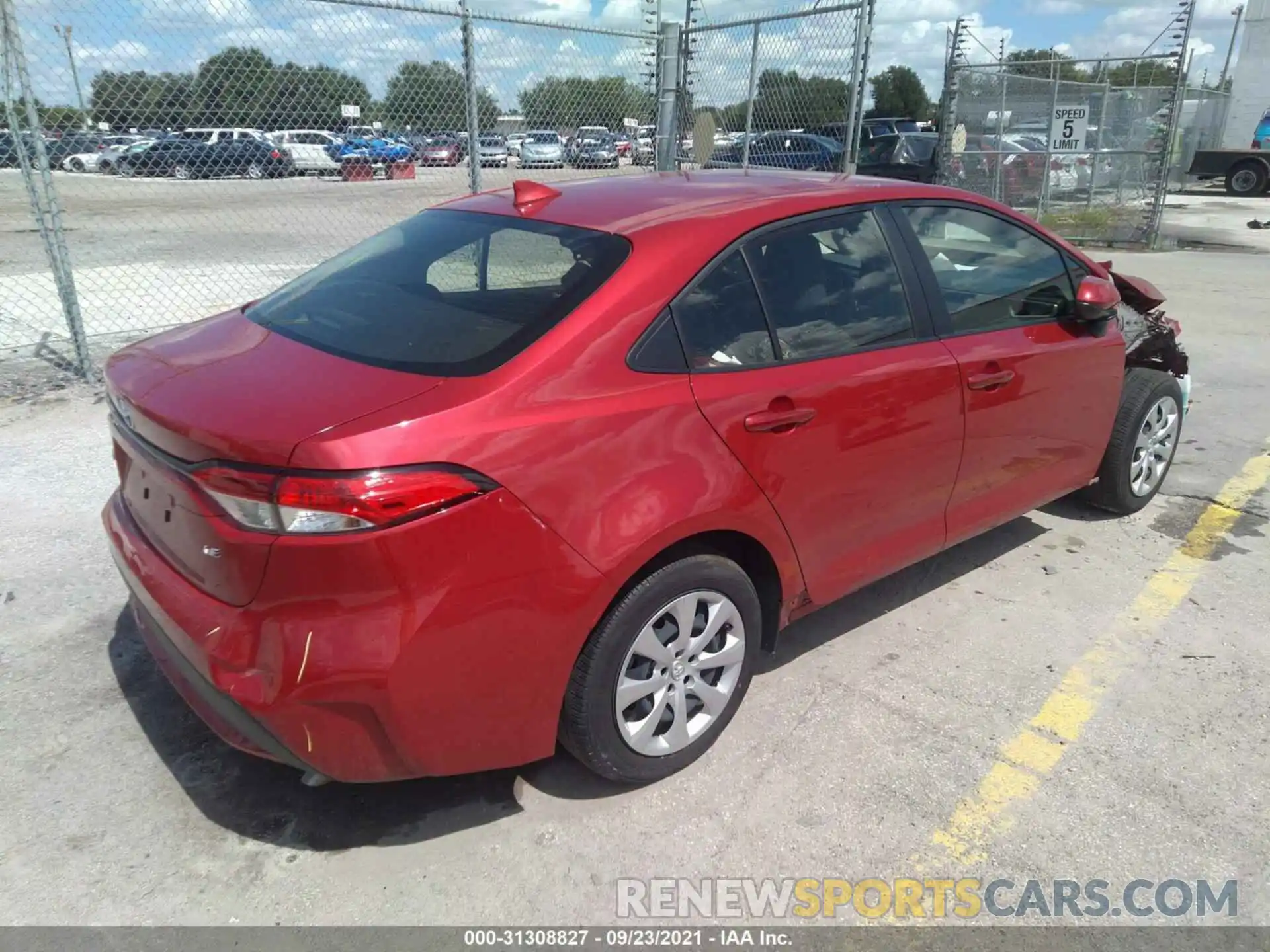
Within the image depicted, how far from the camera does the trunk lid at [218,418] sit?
2.09 meters

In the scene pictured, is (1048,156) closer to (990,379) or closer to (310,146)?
(310,146)

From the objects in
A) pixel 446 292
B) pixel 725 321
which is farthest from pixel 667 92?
pixel 725 321

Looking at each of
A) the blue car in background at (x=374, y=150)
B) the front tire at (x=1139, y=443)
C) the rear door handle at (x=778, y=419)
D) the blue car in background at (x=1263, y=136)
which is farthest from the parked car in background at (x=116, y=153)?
the blue car in background at (x=1263, y=136)

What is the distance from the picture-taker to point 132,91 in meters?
6.36

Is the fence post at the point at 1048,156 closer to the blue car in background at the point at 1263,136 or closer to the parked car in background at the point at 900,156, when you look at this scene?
the parked car in background at the point at 900,156

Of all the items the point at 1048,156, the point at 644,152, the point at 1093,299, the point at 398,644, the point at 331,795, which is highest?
the point at 1048,156

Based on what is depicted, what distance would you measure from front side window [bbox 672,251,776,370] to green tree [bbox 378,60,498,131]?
5.12m

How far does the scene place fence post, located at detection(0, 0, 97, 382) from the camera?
5277mm

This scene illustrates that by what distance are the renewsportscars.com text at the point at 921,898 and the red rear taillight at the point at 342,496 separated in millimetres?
1145

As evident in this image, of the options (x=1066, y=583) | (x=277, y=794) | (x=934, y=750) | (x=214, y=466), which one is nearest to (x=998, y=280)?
(x=1066, y=583)

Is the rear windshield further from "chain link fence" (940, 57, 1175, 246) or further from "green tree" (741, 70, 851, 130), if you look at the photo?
"chain link fence" (940, 57, 1175, 246)

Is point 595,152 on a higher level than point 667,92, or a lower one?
lower

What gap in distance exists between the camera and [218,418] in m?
2.19

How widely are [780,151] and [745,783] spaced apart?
8.92 m
